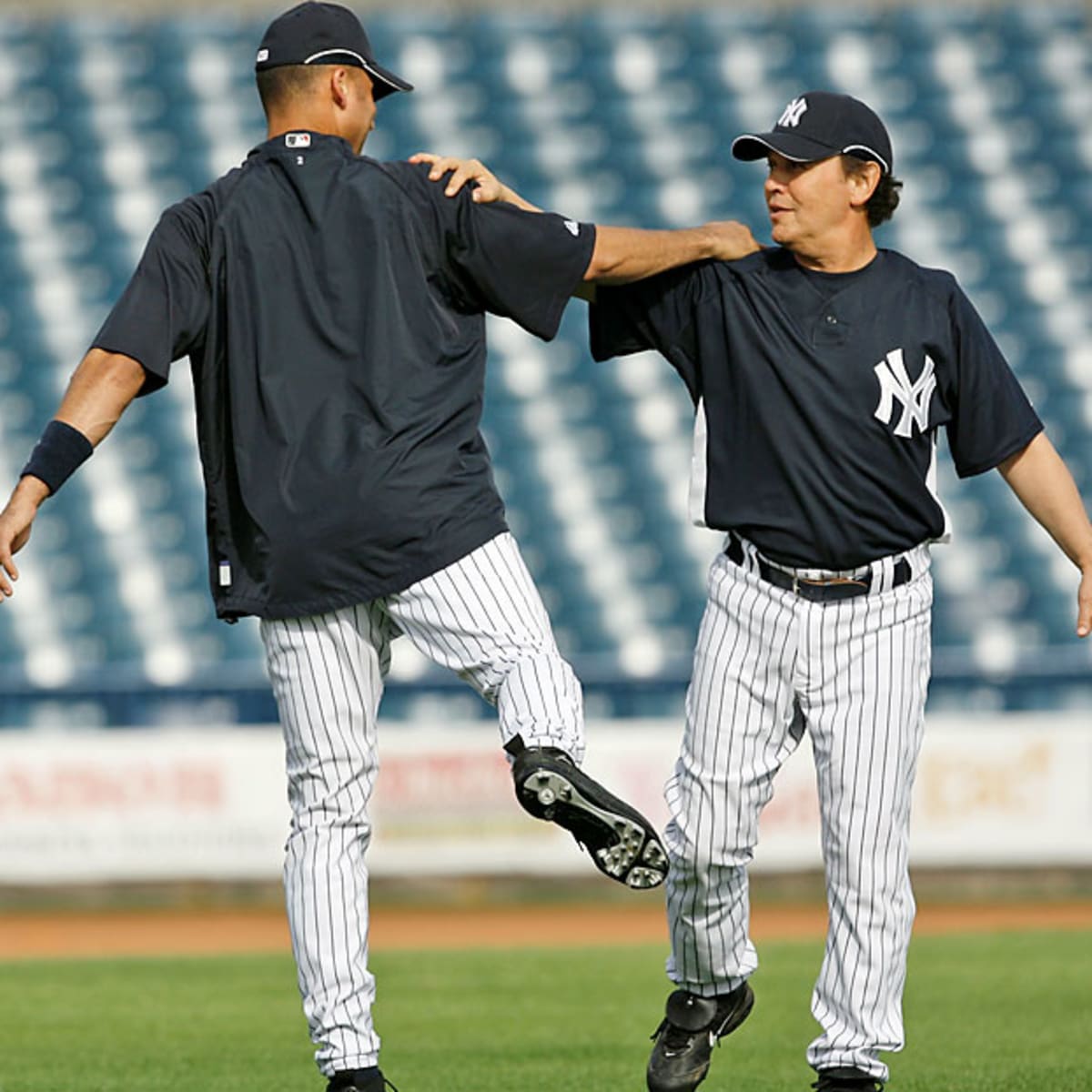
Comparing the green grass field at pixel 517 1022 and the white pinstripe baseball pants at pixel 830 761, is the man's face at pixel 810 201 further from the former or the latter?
the green grass field at pixel 517 1022

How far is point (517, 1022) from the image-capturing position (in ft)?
23.3

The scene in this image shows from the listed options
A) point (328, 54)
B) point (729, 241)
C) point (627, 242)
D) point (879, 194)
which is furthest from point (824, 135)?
point (328, 54)

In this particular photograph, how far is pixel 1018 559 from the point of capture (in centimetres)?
1373

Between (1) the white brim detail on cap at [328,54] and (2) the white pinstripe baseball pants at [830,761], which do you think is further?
(2) the white pinstripe baseball pants at [830,761]

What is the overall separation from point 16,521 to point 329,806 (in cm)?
85

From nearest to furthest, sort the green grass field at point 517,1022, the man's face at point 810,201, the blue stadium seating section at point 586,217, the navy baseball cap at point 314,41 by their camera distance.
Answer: the navy baseball cap at point 314,41, the man's face at point 810,201, the green grass field at point 517,1022, the blue stadium seating section at point 586,217

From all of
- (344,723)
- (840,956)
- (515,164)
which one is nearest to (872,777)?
(840,956)

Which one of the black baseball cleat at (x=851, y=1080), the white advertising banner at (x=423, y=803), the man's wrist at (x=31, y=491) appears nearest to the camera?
the man's wrist at (x=31, y=491)

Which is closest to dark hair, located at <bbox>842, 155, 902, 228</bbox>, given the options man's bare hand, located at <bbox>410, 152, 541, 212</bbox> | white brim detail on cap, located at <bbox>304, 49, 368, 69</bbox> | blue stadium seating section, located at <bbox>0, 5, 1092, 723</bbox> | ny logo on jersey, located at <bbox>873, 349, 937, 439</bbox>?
ny logo on jersey, located at <bbox>873, 349, 937, 439</bbox>

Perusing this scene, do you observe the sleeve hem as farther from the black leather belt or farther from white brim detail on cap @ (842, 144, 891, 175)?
white brim detail on cap @ (842, 144, 891, 175)

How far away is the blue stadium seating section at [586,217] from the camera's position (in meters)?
13.3

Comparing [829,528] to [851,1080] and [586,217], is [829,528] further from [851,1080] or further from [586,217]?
[586,217]

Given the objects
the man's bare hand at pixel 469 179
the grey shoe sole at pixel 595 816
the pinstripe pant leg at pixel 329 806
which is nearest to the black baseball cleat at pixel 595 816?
the grey shoe sole at pixel 595 816

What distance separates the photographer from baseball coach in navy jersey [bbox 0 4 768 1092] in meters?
4.28
